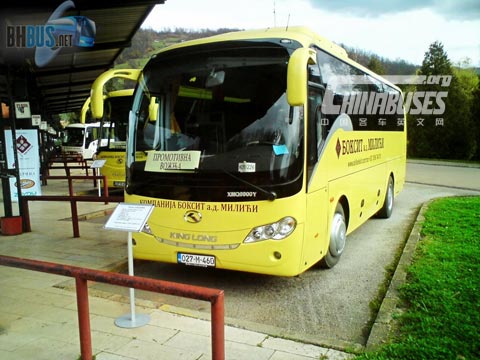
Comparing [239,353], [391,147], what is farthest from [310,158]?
[391,147]

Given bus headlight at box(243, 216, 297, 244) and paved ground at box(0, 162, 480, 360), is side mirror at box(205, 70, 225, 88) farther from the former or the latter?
paved ground at box(0, 162, 480, 360)

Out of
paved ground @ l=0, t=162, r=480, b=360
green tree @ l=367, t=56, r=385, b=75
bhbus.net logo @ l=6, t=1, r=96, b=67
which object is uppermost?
green tree @ l=367, t=56, r=385, b=75

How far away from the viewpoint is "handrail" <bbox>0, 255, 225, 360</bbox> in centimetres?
250

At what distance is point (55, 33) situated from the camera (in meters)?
9.84

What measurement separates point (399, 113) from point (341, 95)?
203 inches

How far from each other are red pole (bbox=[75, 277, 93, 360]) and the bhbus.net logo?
23.1ft

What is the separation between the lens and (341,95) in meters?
6.35

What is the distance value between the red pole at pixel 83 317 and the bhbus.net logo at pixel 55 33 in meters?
7.03

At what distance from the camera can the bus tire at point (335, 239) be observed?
586 cm

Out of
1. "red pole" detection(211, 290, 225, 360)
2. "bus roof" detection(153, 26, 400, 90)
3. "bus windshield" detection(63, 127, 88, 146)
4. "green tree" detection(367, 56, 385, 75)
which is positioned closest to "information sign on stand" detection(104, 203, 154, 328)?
"red pole" detection(211, 290, 225, 360)

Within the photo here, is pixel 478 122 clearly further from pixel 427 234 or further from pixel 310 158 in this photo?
pixel 310 158

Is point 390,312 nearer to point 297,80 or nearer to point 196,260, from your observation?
point 196,260

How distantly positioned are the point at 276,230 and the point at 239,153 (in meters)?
0.95

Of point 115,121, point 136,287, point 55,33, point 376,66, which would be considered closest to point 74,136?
point 115,121
